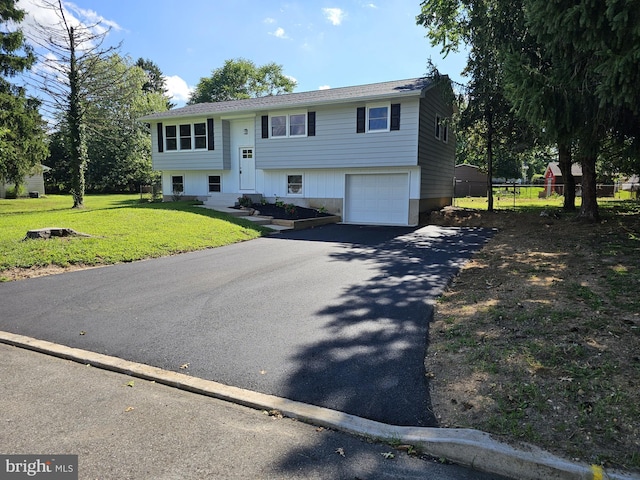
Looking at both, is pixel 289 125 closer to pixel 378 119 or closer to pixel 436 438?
pixel 378 119

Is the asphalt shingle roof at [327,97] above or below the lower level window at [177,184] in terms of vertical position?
above

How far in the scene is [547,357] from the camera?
11.6 ft

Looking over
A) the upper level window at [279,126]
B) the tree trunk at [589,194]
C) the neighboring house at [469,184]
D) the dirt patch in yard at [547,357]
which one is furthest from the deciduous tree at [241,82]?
the dirt patch in yard at [547,357]

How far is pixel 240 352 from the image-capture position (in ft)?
13.1

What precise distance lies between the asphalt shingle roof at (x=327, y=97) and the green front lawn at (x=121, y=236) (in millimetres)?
5906

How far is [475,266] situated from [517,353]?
14.2 ft

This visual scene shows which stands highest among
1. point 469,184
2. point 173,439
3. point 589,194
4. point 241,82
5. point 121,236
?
point 241,82

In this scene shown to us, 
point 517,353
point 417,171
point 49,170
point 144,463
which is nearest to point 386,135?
point 417,171

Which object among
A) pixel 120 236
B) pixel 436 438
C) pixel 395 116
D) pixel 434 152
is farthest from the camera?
pixel 434 152

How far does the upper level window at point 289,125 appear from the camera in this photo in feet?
58.3

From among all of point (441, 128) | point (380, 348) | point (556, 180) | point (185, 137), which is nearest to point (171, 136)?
point (185, 137)

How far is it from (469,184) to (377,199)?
2939 centimetres

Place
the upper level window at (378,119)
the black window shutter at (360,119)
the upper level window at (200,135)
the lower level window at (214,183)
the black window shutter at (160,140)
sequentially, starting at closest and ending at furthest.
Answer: the upper level window at (378,119) < the black window shutter at (360,119) < the upper level window at (200,135) < the lower level window at (214,183) < the black window shutter at (160,140)

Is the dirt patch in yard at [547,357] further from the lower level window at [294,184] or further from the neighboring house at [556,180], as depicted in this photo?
the neighboring house at [556,180]
